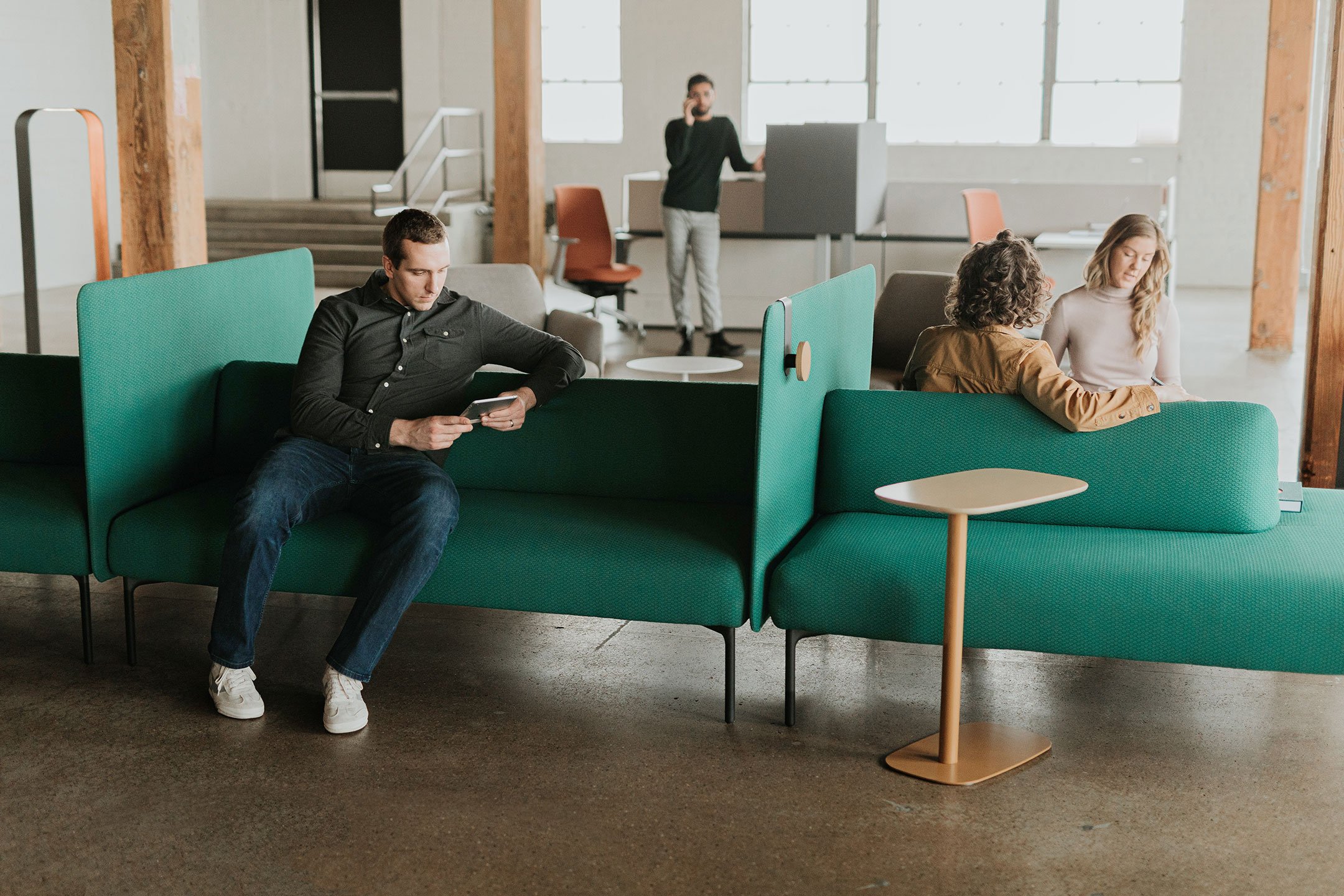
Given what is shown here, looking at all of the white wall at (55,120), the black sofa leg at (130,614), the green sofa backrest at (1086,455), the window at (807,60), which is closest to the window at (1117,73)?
the window at (807,60)

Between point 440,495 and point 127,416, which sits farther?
point 127,416

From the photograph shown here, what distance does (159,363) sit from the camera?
337cm

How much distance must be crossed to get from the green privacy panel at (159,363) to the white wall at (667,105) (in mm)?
9412

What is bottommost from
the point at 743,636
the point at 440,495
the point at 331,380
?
the point at 743,636

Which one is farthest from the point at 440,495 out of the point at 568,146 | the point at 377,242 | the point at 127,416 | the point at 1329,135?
the point at 568,146

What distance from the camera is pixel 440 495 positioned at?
3008 millimetres

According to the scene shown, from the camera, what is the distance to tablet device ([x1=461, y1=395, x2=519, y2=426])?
3121 millimetres

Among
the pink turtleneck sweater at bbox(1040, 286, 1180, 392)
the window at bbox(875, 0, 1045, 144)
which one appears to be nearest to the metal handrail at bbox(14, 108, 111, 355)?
the pink turtleneck sweater at bbox(1040, 286, 1180, 392)

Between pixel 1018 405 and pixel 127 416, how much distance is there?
2.08 meters

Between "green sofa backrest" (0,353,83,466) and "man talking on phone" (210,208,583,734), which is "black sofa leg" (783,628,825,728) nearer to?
"man talking on phone" (210,208,583,734)

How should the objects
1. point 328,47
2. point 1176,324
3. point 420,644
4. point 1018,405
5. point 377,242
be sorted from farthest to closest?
point 328,47, point 377,242, point 1176,324, point 420,644, point 1018,405

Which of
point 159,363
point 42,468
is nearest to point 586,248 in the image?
Result: point 42,468

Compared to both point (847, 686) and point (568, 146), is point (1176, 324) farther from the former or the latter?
point (568, 146)

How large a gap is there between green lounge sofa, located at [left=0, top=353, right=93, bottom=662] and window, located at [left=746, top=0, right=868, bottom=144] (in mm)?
9887
